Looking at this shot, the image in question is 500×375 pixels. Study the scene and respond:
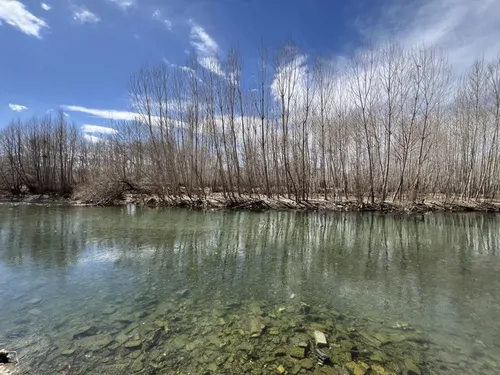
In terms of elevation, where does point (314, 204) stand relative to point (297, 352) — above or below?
above

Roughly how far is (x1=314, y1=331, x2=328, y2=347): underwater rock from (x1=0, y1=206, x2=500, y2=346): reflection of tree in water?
121 centimetres

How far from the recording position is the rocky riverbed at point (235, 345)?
3160mm

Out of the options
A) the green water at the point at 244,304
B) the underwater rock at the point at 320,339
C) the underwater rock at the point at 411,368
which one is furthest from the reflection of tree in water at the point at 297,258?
the underwater rock at the point at 411,368

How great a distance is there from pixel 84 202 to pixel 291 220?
58.1ft

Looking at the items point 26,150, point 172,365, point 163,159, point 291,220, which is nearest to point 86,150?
point 26,150

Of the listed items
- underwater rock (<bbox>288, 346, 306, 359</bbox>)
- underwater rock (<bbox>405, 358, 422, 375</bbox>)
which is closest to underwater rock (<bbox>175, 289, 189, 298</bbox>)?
underwater rock (<bbox>288, 346, 306, 359</bbox>)

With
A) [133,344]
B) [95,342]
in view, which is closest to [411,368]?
[133,344]

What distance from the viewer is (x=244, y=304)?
15.9 feet

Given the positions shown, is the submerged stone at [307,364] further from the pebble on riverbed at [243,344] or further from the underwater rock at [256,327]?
the underwater rock at [256,327]

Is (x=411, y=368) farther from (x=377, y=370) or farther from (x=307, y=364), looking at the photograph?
(x=307, y=364)

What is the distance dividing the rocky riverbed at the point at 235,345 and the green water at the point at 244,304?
2cm

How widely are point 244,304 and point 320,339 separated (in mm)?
1541

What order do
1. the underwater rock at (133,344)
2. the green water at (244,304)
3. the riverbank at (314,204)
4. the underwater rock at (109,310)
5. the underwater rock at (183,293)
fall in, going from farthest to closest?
the riverbank at (314,204)
the underwater rock at (183,293)
the underwater rock at (109,310)
the underwater rock at (133,344)
the green water at (244,304)

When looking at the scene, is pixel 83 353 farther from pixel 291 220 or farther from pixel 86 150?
pixel 86 150
